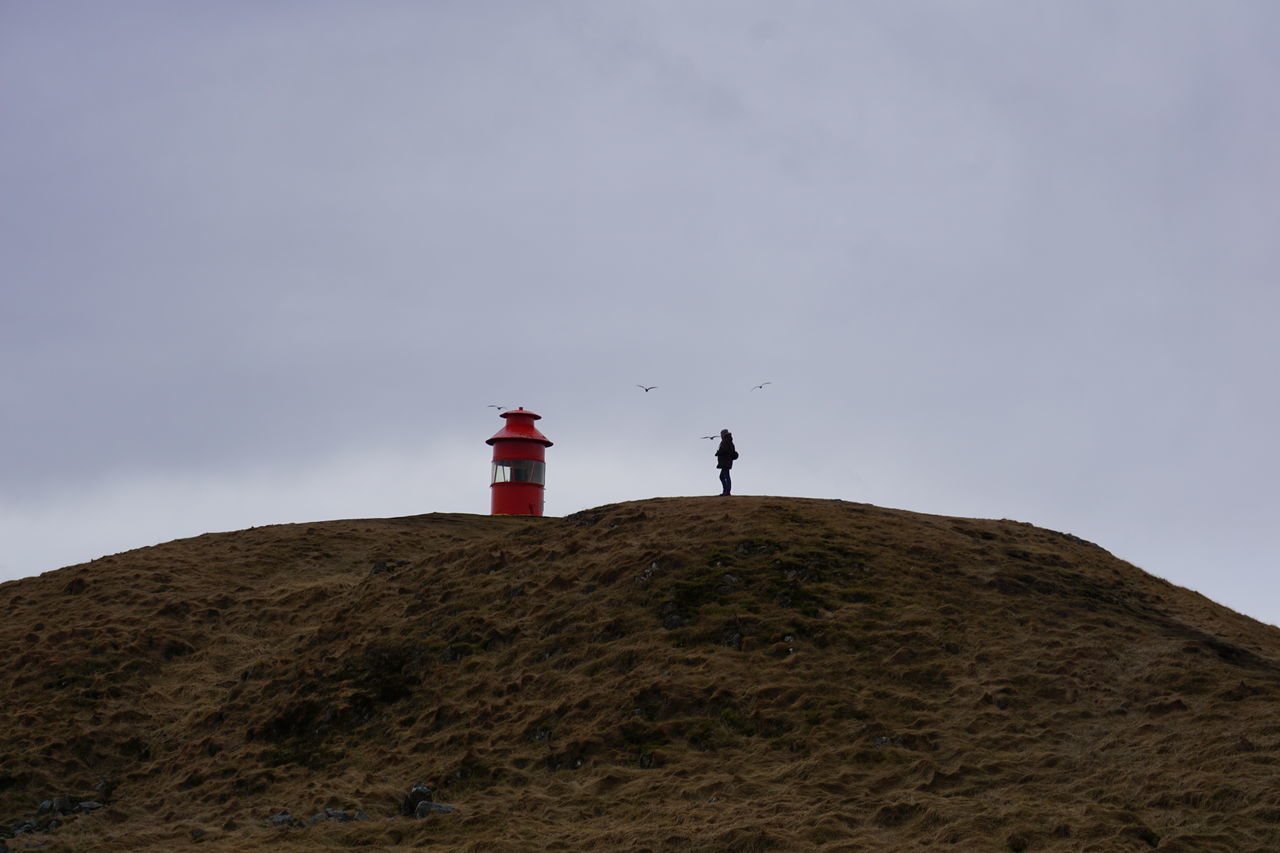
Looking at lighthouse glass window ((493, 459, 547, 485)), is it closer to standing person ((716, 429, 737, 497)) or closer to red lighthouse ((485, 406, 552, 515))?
red lighthouse ((485, 406, 552, 515))

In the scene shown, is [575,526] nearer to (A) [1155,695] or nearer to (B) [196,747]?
(B) [196,747]

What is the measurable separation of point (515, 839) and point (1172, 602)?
17428 millimetres

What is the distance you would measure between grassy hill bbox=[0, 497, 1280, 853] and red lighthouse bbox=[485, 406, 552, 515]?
10.0 metres

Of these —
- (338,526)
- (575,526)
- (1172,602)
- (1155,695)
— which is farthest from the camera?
(338,526)

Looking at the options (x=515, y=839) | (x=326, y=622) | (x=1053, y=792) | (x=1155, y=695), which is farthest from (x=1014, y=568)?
(x=326, y=622)

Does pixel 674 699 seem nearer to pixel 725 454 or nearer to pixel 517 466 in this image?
pixel 725 454

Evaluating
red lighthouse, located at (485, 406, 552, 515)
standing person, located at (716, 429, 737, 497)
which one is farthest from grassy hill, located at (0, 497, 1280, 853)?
red lighthouse, located at (485, 406, 552, 515)

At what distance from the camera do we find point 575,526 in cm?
3048

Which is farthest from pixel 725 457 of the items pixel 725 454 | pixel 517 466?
pixel 517 466

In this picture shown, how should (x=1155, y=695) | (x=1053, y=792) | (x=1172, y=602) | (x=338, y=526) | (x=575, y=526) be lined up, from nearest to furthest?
(x=1053, y=792), (x=1155, y=695), (x=1172, y=602), (x=575, y=526), (x=338, y=526)

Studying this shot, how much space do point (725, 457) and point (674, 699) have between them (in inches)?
492

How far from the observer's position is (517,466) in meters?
42.0

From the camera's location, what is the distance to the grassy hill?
17.1 m

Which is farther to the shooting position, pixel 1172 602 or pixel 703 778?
pixel 1172 602
